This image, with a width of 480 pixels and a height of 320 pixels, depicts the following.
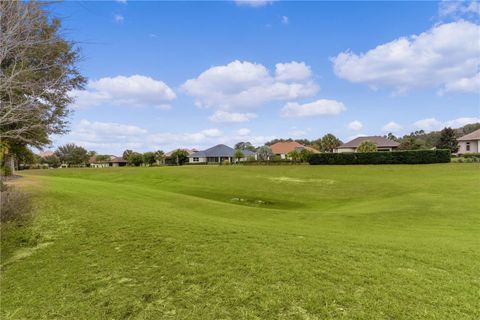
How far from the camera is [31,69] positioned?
7594 millimetres

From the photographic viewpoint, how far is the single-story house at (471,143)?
54.3 meters

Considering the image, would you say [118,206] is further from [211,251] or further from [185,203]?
[211,251]

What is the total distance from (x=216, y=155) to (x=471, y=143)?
56920mm

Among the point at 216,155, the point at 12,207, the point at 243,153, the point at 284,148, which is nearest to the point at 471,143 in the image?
the point at 284,148

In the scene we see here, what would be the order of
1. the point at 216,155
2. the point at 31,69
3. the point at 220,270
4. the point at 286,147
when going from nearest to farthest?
the point at 220,270, the point at 31,69, the point at 286,147, the point at 216,155

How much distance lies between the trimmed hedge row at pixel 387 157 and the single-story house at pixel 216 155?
134ft

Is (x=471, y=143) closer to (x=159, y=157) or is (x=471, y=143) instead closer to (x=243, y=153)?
(x=243, y=153)

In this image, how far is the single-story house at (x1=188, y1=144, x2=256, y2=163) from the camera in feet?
285

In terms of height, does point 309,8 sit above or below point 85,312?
above

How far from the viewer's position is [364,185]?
2750 cm

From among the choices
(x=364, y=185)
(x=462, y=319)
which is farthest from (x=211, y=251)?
(x=364, y=185)

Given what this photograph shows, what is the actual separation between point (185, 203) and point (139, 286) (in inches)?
494

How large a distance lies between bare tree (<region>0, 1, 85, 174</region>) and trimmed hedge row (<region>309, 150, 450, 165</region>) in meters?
38.3

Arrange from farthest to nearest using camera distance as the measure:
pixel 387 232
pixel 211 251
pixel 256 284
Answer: pixel 387 232, pixel 211 251, pixel 256 284
